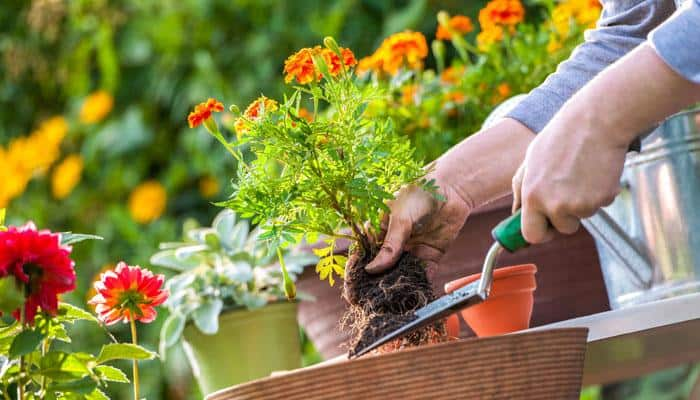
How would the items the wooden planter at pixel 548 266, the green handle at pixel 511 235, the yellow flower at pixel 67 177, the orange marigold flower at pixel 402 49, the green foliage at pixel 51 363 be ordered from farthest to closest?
the yellow flower at pixel 67 177 → the orange marigold flower at pixel 402 49 → the wooden planter at pixel 548 266 → the green foliage at pixel 51 363 → the green handle at pixel 511 235

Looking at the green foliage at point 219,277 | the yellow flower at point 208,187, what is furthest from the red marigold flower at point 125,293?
the yellow flower at point 208,187

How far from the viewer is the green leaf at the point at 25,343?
1.03 metres

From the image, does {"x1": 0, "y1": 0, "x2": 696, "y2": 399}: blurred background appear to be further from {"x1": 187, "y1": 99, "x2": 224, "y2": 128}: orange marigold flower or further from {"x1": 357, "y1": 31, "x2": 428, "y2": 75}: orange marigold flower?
{"x1": 187, "y1": 99, "x2": 224, "y2": 128}: orange marigold flower

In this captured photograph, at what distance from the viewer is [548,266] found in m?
1.59

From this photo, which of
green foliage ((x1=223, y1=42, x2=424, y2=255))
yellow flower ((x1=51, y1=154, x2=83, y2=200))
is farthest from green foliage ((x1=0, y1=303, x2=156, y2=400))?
yellow flower ((x1=51, y1=154, x2=83, y2=200))

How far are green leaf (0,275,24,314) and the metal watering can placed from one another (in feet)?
2.25

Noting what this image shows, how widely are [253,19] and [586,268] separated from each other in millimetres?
1895

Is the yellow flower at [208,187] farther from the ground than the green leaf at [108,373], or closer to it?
farther from the ground

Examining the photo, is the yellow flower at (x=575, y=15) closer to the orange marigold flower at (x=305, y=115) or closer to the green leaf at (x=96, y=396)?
the orange marigold flower at (x=305, y=115)

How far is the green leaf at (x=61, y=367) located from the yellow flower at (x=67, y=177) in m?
2.53

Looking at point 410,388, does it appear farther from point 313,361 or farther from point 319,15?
point 319,15

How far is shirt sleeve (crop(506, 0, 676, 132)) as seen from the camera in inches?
48.2

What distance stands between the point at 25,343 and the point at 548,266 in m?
0.82

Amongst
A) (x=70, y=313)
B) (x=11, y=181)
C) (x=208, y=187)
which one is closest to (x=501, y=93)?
(x=70, y=313)
